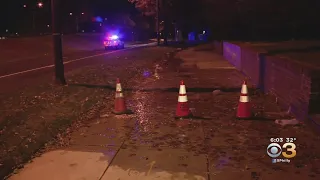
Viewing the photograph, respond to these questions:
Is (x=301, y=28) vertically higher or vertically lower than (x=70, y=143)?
higher

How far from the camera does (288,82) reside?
333 inches

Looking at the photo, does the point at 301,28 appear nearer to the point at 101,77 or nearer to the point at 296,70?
the point at 101,77

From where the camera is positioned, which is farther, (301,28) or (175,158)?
(301,28)

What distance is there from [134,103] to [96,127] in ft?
8.16

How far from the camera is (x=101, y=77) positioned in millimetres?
15352

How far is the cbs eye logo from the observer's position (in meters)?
5.61

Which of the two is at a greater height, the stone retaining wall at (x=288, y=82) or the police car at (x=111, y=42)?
the police car at (x=111, y=42)

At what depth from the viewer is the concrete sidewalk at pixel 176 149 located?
496cm

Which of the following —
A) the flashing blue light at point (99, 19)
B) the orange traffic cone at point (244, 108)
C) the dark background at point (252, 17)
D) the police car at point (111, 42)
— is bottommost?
the orange traffic cone at point (244, 108)

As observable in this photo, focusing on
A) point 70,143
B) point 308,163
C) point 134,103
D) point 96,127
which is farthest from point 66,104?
point 308,163

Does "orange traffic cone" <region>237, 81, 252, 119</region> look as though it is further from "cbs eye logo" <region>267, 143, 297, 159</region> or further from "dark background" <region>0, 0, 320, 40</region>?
"dark background" <region>0, 0, 320, 40</region>

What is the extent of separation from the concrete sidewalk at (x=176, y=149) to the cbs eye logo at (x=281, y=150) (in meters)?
0.10

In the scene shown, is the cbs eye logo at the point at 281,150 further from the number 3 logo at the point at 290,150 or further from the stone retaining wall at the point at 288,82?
the stone retaining wall at the point at 288,82

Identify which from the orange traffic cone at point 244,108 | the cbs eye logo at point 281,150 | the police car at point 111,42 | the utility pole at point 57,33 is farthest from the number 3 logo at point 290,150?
the police car at point 111,42
